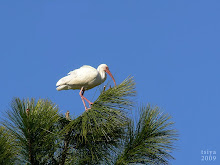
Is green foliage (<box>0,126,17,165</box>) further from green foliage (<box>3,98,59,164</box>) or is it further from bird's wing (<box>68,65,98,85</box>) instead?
bird's wing (<box>68,65,98,85</box>)

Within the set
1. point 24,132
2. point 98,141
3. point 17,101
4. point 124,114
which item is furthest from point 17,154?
point 124,114

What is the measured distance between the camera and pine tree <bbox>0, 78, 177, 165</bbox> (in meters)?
4.95

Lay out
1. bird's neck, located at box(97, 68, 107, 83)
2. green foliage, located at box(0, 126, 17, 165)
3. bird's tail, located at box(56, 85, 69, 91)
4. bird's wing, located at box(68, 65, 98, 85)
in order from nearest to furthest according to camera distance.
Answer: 1. green foliage, located at box(0, 126, 17, 165)
2. bird's wing, located at box(68, 65, 98, 85)
3. bird's tail, located at box(56, 85, 69, 91)
4. bird's neck, located at box(97, 68, 107, 83)

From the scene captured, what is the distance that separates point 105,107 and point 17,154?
3.88ft

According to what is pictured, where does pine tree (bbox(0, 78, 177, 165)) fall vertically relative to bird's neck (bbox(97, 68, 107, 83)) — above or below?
below

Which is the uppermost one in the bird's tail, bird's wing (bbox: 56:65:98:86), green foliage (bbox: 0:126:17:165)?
bird's wing (bbox: 56:65:98:86)

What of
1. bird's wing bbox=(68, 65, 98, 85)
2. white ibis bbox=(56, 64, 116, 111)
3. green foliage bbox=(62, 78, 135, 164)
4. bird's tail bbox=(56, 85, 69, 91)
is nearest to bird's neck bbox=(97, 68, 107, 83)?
white ibis bbox=(56, 64, 116, 111)

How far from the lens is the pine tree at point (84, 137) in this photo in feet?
16.2

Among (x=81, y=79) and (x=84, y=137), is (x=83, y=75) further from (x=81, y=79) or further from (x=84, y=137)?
(x=84, y=137)

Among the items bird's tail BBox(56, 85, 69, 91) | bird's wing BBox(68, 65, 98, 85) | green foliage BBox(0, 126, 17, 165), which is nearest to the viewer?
green foliage BBox(0, 126, 17, 165)

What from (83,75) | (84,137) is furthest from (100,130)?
(83,75)

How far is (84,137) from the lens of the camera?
5066 millimetres

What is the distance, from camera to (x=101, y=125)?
5039 mm

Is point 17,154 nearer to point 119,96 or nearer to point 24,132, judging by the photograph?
point 24,132
